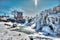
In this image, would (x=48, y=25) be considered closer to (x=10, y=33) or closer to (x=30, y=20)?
(x=30, y=20)

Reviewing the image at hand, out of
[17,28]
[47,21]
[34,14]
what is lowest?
[17,28]

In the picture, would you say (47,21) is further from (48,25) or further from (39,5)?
(39,5)

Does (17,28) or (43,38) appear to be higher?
(17,28)

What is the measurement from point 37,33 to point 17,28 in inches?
16.2

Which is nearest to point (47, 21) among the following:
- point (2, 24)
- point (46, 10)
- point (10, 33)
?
point (46, 10)

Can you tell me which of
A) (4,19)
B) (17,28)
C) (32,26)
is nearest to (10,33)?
(17,28)

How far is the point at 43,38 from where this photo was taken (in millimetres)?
1885

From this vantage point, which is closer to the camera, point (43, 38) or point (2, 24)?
point (43, 38)

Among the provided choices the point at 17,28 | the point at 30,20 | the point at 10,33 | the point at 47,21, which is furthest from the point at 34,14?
the point at 10,33

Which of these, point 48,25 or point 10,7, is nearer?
point 48,25

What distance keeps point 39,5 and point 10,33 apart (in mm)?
793

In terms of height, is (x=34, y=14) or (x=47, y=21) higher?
(x=34, y=14)

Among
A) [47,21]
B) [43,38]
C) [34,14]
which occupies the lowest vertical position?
[43,38]

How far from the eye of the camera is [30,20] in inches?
78.3
